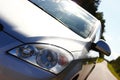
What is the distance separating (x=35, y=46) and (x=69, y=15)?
2.01m

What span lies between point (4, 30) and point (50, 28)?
2.57ft

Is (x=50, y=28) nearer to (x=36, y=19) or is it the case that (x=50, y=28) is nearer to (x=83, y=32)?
(x=36, y=19)

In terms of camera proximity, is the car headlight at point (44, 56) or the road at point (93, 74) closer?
the car headlight at point (44, 56)

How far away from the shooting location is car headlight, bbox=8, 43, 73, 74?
10.4 ft

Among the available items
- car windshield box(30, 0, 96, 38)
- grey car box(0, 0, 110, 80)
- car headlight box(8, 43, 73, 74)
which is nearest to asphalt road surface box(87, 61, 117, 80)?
car windshield box(30, 0, 96, 38)

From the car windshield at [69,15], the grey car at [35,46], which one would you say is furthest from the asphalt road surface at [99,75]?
the grey car at [35,46]

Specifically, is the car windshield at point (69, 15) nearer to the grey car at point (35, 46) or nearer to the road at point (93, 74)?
the grey car at point (35, 46)

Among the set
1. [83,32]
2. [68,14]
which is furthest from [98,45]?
[68,14]

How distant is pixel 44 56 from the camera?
3232mm

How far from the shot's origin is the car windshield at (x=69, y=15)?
15.8ft

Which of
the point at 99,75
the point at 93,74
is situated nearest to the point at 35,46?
the point at 93,74

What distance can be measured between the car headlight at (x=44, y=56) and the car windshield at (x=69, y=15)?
1338mm

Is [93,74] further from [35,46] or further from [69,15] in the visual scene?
[35,46]

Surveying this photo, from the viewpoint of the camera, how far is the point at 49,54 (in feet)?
10.7
